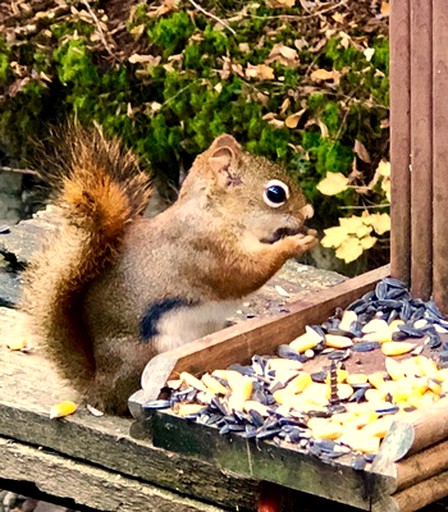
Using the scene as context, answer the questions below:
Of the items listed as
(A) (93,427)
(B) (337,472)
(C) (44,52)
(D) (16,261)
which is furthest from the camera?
(C) (44,52)

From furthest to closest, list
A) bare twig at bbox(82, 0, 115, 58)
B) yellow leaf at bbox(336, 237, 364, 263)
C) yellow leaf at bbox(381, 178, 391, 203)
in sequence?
bare twig at bbox(82, 0, 115, 58) → yellow leaf at bbox(381, 178, 391, 203) → yellow leaf at bbox(336, 237, 364, 263)

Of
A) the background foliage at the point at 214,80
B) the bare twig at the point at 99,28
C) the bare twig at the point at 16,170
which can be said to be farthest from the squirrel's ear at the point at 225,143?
the bare twig at the point at 16,170

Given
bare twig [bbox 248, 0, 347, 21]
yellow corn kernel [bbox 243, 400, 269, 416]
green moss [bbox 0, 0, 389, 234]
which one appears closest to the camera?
yellow corn kernel [bbox 243, 400, 269, 416]

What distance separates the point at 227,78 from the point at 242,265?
1912 millimetres

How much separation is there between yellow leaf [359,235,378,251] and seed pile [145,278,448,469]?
110cm

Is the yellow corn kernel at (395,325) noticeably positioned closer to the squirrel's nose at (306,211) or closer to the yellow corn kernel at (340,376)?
the yellow corn kernel at (340,376)

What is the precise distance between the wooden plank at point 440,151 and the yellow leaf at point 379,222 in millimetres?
1239

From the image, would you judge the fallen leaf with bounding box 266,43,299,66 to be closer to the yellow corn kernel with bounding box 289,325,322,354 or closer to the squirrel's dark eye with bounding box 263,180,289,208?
the squirrel's dark eye with bounding box 263,180,289,208

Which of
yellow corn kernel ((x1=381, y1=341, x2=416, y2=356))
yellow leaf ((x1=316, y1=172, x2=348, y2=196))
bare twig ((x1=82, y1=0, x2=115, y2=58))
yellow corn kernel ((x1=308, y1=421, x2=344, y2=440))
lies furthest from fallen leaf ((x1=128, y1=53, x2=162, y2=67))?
yellow corn kernel ((x1=308, y1=421, x2=344, y2=440))

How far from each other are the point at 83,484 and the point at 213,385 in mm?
568

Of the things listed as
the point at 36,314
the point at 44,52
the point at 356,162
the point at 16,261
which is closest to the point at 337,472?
the point at 36,314

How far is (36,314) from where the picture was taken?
3.38m

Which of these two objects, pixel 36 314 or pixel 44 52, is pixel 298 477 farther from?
pixel 44 52

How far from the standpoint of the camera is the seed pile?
2.60 metres
